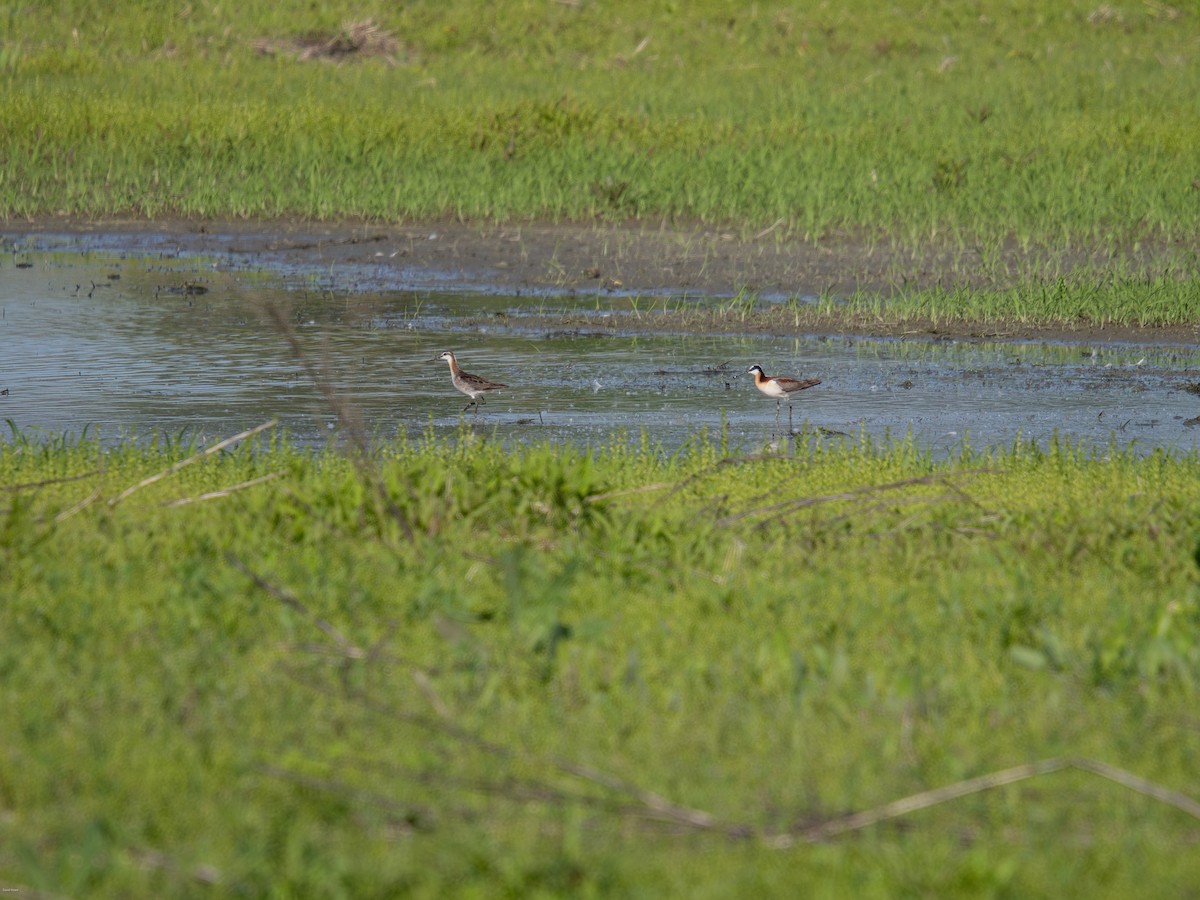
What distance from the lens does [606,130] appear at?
2172 cm

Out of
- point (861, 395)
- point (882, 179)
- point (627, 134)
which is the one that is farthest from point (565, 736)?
point (627, 134)

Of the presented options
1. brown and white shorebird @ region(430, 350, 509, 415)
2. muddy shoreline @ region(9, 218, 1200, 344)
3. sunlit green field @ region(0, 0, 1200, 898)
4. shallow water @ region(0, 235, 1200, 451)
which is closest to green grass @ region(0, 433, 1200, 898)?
sunlit green field @ region(0, 0, 1200, 898)

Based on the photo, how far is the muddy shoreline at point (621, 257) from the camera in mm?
15355

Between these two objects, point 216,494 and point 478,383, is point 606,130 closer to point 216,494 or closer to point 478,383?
point 478,383

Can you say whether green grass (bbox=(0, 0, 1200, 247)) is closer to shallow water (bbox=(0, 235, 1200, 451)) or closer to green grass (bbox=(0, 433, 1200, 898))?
shallow water (bbox=(0, 235, 1200, 451))

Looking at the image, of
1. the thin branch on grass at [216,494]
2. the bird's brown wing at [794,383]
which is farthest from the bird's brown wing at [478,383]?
the thin branch on grass at [216,494]

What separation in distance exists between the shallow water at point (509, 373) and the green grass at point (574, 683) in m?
2.53

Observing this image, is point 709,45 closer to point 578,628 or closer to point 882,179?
point 882,179

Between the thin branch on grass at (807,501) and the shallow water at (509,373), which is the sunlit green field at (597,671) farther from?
the shallow water at (509,373)

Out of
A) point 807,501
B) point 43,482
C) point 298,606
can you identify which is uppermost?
point 298,606

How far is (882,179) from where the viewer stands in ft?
64.0

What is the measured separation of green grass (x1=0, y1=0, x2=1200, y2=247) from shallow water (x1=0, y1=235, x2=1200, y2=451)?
3.90 meters

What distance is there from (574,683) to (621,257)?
12576 millimetres

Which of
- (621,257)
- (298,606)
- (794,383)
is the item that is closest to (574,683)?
(298,606)
